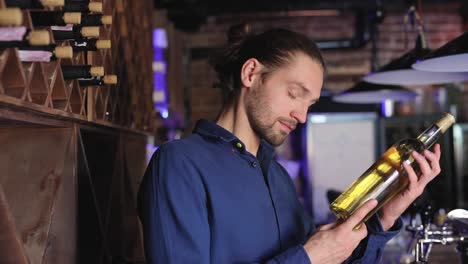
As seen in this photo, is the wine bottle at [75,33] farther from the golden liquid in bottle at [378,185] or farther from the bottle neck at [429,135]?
the bottle neck at [429,135]

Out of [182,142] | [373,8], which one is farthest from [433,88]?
[182,142]

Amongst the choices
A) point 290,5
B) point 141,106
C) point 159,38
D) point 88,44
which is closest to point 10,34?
point 88,44

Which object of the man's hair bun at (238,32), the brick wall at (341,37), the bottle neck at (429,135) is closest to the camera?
the bottle neck at (429,135)

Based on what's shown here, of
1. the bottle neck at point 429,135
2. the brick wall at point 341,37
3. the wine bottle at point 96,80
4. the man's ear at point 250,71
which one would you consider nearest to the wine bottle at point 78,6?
the wine bottle at point 96,80

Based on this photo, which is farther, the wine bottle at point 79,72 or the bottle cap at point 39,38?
the wine bottle at point 79,72

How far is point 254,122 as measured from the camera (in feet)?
4.76

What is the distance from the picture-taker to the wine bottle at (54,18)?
3.30 ft

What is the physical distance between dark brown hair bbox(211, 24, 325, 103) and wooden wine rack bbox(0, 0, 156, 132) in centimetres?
32

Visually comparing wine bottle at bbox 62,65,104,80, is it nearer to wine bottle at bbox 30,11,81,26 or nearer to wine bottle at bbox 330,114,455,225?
wine bottle at bbox 30,11,81,26

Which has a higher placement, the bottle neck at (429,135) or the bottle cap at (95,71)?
the bottle cap at (95,71)

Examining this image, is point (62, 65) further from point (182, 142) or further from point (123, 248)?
point (123, 248)

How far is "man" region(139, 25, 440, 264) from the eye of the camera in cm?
123

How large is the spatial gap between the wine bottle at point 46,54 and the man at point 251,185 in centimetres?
38

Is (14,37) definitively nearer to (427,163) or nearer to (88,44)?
(88,44)
